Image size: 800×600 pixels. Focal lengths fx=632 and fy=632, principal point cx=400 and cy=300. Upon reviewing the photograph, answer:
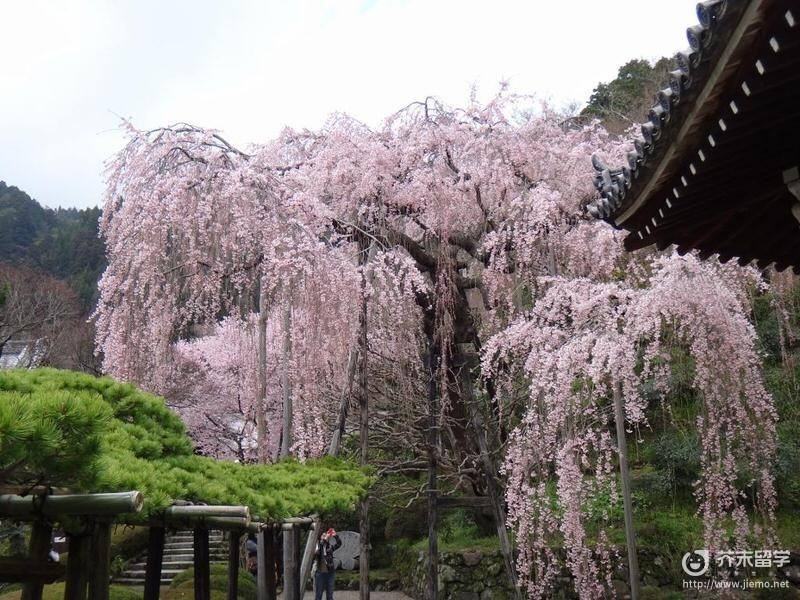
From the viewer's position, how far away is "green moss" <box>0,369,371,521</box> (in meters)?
1.94

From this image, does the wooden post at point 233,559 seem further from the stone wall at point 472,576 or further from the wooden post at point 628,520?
the stone wall at point 472,576

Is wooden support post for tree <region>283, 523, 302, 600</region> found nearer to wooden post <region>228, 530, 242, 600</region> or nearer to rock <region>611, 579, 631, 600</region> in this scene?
wooden post <region>228, 530, 242, 600</region>

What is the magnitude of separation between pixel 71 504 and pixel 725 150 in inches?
122

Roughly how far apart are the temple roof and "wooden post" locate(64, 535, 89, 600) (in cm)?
322

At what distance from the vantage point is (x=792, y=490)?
8672mm

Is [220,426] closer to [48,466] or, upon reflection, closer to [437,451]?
[437,451]

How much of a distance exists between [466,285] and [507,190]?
1433 millimetres

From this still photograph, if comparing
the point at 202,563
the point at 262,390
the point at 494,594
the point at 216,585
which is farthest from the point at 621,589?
the point at 216,585

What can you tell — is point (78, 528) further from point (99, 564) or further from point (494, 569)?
point (494, 569)

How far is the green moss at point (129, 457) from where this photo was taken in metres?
1.94

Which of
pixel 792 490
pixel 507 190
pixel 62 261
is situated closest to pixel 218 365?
pixel 507 190

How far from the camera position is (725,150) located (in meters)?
2.74

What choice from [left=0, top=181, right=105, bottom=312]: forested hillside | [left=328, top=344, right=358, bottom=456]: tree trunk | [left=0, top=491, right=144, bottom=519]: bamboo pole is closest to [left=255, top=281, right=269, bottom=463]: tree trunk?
[left=328, top=344, right=358, bottom=456]: tree trunk

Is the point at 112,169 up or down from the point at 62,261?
down
